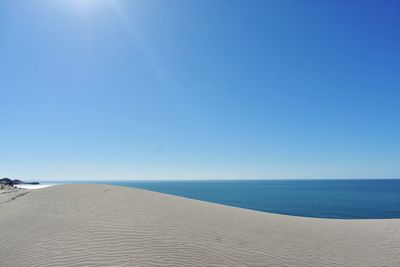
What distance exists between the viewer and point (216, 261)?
641 centimetres

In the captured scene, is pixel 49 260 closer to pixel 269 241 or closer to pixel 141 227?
pixel 141 227

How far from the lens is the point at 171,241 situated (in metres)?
7.33

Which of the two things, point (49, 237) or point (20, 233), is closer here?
point (49, 237)

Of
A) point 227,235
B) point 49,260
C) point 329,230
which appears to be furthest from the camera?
point 329,230

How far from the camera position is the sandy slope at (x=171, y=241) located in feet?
21.6

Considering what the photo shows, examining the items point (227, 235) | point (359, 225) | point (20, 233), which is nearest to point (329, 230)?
point (359, 225)

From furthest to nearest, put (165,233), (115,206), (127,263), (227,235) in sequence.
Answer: (115,206) < (227,235) < (165,233) < (127,263)

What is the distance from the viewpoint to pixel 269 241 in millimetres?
8430

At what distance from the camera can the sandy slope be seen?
6.58m

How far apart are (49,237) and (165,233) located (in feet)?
12.9

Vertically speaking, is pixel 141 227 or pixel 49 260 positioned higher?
pixel 141 227

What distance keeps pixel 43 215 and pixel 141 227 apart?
5747 millimetres

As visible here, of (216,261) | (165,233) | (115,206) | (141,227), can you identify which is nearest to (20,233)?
(115,206)

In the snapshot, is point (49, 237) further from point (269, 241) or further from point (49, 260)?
point (269, 241)
